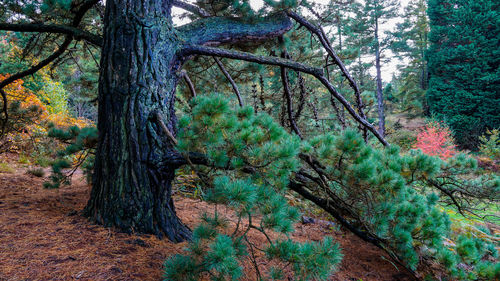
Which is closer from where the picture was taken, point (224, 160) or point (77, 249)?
point (224, 160)

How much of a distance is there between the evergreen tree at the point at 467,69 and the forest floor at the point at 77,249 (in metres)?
14.3

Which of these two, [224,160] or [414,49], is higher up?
[414,49]

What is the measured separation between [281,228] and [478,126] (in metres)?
16.2

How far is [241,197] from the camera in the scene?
40.7 inches

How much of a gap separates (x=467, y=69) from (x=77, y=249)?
1812cm

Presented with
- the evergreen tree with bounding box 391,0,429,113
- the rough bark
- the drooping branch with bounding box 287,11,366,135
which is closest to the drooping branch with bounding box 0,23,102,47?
the rough bark

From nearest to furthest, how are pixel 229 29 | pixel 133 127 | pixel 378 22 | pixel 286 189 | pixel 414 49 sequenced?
pixel 286 189 < pixel 133 127 < pixel 229 29 < pixel 378 22 < pixel 414 49

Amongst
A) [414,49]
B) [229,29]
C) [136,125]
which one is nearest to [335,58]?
[229,29]

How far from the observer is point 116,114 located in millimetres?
1771

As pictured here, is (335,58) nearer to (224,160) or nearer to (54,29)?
(224,160)

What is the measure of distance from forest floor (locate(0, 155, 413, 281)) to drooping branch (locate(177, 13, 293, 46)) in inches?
56.3

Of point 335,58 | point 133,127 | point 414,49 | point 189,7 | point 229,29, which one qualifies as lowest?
point 133,127

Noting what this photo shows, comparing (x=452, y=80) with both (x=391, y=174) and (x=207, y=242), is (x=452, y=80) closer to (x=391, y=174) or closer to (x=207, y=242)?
(x=391, y=174)

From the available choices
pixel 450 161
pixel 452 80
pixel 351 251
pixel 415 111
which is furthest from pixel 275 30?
pixel 415 111
